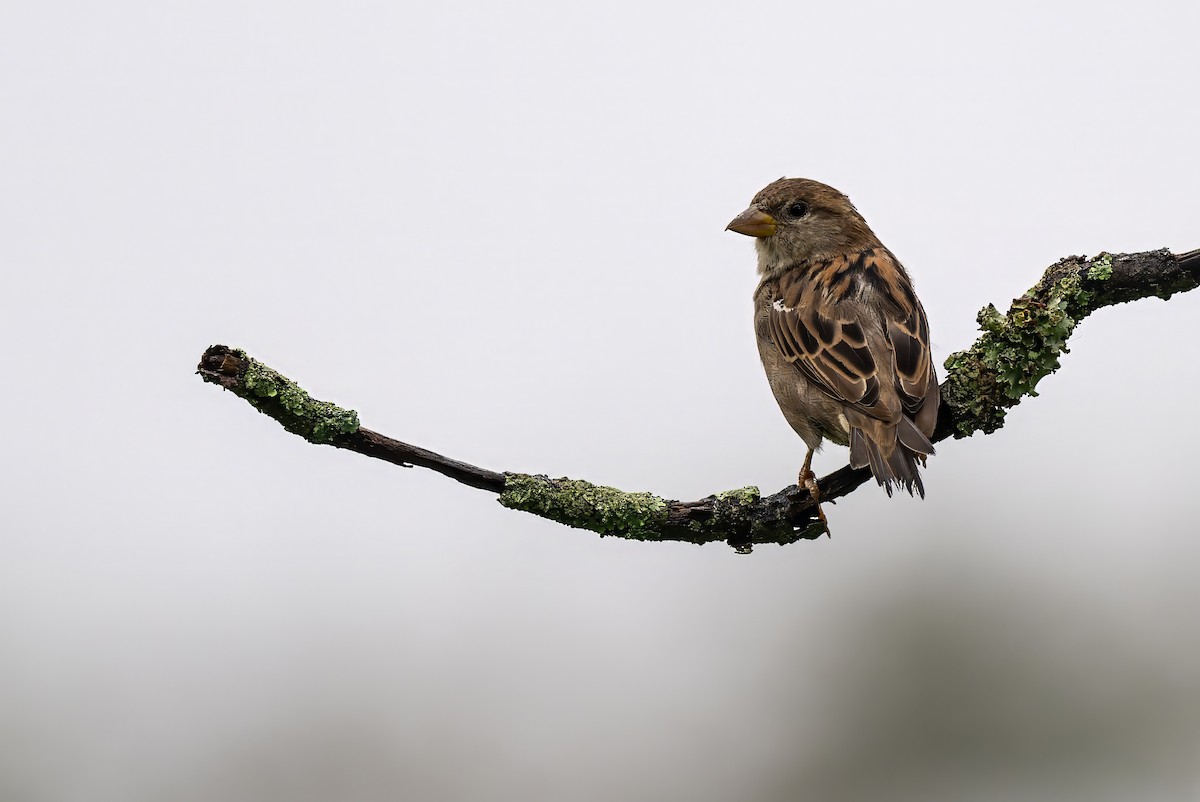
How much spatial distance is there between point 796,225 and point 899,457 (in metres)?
2.74

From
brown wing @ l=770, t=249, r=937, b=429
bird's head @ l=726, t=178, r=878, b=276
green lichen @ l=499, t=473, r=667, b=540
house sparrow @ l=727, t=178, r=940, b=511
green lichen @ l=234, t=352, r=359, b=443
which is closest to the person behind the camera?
green lichen @ l=234, t=352, r=359, b=443

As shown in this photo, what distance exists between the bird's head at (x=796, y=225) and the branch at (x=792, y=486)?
2278 mm

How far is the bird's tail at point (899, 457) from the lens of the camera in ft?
17.9

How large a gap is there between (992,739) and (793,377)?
2.77 meters

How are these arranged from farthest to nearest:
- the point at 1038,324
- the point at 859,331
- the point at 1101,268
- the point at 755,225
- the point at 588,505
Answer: the point at 755,225 < the point at 859,331 < the point at 1038,324 < the point at 1101,268 < the point at 588,505

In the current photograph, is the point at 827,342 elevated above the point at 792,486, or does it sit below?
above

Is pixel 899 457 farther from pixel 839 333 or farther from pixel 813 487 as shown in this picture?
pixel 839 333

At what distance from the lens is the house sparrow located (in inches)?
227

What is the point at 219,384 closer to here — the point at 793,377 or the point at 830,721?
the point at 793,377

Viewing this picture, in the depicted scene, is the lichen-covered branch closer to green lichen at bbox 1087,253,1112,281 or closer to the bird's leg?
green lichen at bbox 1087,253,1112,281

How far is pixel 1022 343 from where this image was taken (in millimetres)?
5434

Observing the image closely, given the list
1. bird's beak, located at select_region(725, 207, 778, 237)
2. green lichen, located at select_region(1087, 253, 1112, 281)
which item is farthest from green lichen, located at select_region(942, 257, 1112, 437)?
bird's beak, located at select_region(725, 207, 778, 237)

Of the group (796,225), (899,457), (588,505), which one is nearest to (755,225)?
(796,225)

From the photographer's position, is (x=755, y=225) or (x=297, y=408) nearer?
(x=297, y=408)
